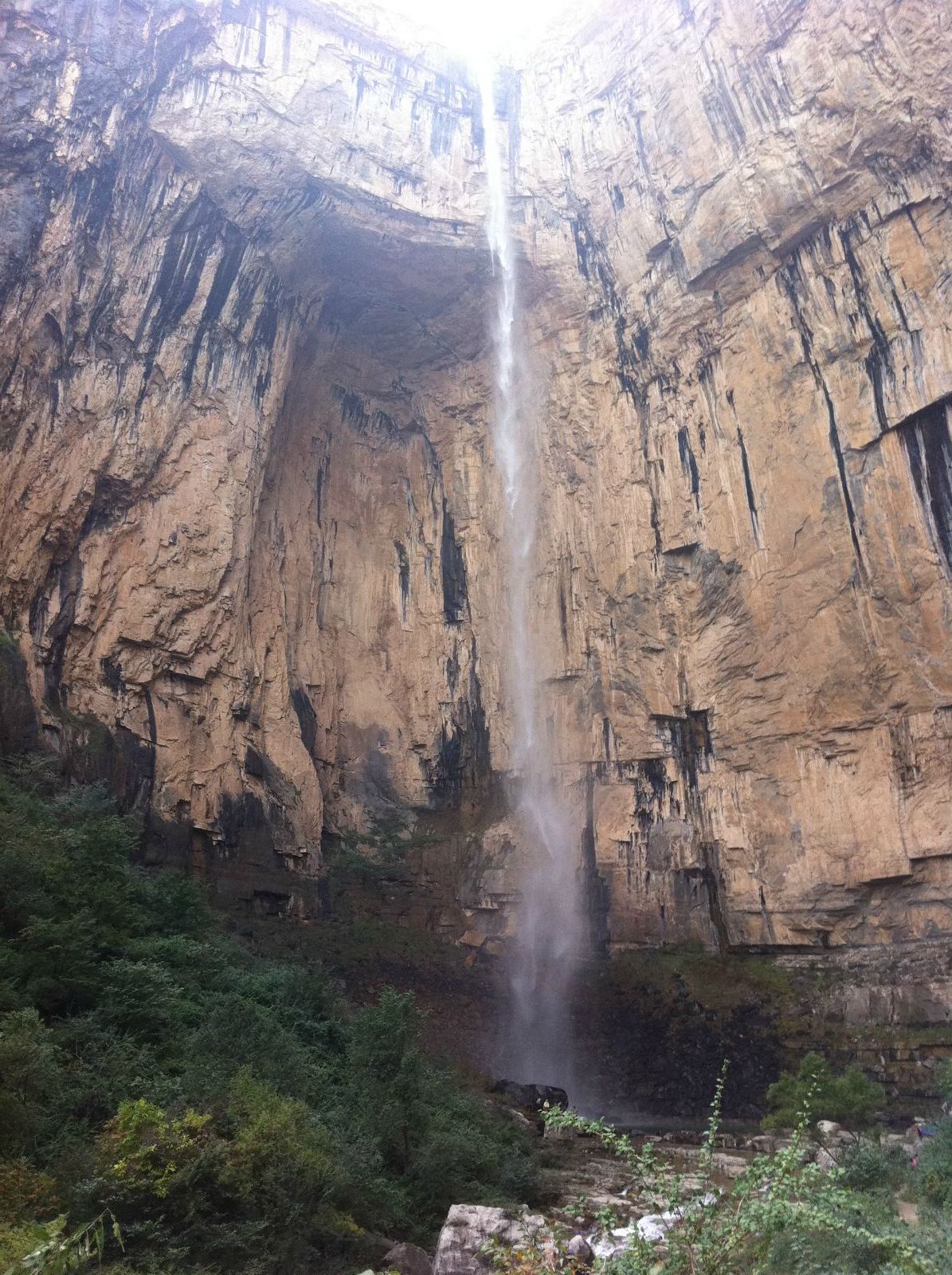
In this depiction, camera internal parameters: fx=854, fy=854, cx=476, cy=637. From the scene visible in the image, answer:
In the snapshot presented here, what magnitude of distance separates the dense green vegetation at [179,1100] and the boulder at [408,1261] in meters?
0.45

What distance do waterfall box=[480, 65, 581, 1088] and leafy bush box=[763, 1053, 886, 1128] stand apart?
7004mm

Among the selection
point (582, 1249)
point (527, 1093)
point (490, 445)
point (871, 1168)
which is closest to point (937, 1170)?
point (871, 1168)

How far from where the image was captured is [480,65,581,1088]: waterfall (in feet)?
68.0

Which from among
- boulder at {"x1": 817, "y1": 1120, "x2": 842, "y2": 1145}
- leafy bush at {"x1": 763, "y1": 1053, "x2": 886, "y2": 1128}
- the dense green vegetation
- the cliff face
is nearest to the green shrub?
boulder at {"x1": 817, "y1": 1120, "x2": 842, "y2": 1145}

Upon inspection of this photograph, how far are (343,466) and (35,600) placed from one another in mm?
11218

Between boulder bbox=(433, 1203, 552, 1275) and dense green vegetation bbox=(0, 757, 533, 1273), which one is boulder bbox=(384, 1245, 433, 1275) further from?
dense green vegetation bbox=(0, 757, 533, 1273)

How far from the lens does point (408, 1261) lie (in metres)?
6.43

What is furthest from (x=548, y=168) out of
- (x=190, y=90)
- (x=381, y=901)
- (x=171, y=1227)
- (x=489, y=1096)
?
(x=171, y=1227)

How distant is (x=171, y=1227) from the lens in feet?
18.7

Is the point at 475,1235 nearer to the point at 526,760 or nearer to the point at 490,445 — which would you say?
the point at 526,760

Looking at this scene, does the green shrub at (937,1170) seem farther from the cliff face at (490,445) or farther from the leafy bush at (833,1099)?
the cliff face at (490,445)

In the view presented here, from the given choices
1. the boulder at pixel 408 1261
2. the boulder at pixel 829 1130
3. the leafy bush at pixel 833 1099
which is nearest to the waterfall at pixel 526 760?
the leafy bush at pixel 833 1099

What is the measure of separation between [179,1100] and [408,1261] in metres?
2.28

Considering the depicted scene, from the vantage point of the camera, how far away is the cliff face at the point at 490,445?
Answer: 18.7 meters
